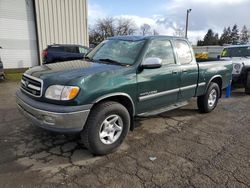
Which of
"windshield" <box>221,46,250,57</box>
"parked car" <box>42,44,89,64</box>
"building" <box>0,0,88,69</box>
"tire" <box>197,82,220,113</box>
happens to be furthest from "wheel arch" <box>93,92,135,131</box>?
"building" <box>0,0,88,69</box>

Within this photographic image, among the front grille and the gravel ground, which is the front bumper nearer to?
the front grille

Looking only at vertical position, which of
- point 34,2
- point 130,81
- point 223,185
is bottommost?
point 223,185

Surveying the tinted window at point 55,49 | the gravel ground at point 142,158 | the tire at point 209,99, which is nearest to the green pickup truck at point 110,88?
the gravel ground at point 142,158

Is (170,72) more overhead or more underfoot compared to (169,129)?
more overhead

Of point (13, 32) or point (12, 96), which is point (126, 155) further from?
point (13, 32)

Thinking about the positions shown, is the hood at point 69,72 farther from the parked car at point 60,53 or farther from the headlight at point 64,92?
the parked car at point 60,53

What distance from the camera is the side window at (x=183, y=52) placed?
4.88m

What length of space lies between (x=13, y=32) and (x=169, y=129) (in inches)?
571

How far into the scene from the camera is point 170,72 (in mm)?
4496

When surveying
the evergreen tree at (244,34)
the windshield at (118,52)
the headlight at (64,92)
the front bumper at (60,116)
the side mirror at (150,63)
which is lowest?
the front bumper at (60,116)

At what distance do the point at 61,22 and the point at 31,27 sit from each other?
2146 mm

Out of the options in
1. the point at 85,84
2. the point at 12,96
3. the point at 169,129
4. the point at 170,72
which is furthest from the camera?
the point at 12,96

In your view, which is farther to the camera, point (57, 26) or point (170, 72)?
point (57, 26)

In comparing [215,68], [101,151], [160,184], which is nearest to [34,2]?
[215,68]
